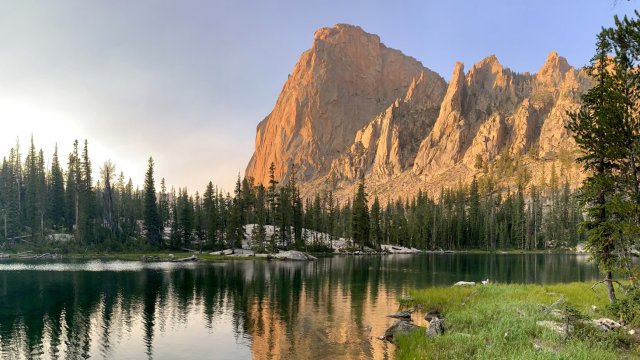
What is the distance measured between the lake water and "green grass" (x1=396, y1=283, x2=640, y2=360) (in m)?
3.91

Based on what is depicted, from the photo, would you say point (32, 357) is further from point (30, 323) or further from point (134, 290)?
point (134, 290)

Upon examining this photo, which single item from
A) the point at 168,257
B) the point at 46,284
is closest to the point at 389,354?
the point at 46,284

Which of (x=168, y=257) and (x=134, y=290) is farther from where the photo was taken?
(x=168, y=257)

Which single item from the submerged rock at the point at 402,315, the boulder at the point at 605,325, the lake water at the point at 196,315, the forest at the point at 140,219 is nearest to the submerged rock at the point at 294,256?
the forest at the point at 140,219

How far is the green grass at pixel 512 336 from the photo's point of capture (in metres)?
19.5

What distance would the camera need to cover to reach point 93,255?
360 feet

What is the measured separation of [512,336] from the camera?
2317cm

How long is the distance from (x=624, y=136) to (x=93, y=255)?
11584cm

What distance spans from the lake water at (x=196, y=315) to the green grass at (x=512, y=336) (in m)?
3.91

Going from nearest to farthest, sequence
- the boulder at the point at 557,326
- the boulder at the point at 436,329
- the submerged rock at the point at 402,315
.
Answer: the boulder at the point at 557,326 → the boulder at the point at 436,329 → the submerged rock at the point at 402,315

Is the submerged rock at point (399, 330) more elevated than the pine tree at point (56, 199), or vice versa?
the pine tree at point (56, 199)

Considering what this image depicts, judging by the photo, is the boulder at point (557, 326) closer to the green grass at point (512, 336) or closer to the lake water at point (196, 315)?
Result: the green grass at point (512, 336)

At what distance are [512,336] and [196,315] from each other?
2825 centimetres

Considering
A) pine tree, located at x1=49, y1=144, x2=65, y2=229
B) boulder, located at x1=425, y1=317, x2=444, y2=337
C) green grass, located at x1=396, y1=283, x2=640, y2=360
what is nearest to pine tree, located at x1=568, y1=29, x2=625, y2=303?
green grass, located at x1=396, y1=283, x2=640, y2=360
